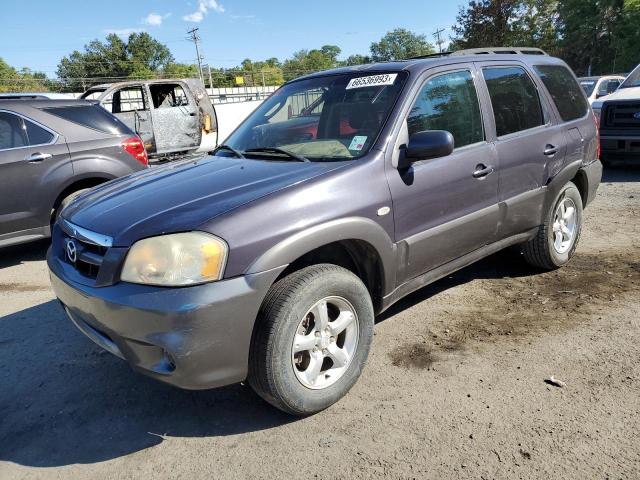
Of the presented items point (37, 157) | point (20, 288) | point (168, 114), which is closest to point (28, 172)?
point (37, 157)

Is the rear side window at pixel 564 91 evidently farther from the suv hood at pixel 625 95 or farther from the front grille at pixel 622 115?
the suv hood at pixel 625 95

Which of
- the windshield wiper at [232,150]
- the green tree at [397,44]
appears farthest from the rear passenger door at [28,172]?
the green tree at [397,44]

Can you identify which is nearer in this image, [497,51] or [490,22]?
[497,51]

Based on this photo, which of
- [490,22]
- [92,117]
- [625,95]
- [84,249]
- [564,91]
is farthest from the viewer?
[490,22]

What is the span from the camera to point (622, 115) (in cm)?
846

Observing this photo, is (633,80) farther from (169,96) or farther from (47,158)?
(47,158)

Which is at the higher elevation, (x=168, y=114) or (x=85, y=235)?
(x=168, y=114)

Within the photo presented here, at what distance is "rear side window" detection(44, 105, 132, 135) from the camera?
231 inches

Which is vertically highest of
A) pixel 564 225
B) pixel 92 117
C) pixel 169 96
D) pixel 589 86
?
pixel 169 96

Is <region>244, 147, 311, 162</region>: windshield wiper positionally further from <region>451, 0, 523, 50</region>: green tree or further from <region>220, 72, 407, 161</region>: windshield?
<region>451, 0, 523, 50</region>: green tree

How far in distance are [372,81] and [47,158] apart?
397 centimetres

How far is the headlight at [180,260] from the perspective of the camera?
7.36 feet

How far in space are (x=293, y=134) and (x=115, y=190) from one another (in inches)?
47.1

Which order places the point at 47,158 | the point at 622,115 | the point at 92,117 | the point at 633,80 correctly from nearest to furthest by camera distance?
the point at 47,158 < the point at 92,117 < the point at 622,115 < the point at 633,80
